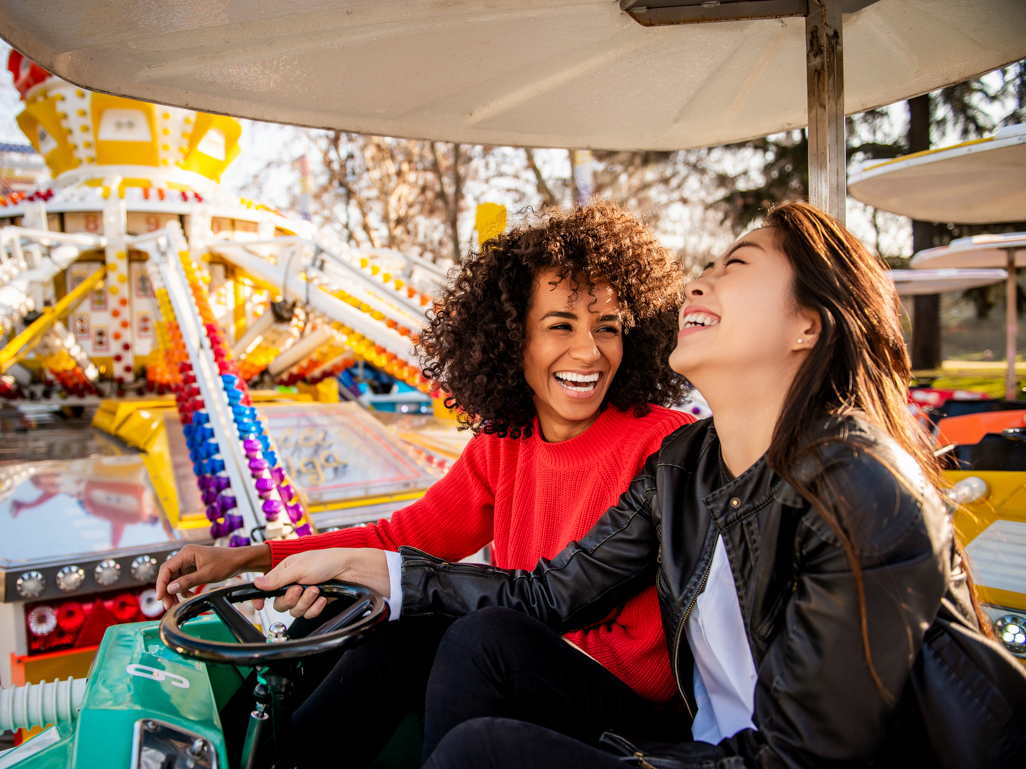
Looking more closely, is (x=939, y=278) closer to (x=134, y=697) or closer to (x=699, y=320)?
(x=699, y=320)

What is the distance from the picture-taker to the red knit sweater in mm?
1595

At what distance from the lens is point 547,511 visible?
1.84 metres

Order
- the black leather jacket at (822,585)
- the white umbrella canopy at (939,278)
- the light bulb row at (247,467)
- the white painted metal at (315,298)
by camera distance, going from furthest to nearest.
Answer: the white umbrella canopy at (939,278) < the white painted metal at (315,298) < the light bulb row at (247,467) < the black leather jacket at (822,585)

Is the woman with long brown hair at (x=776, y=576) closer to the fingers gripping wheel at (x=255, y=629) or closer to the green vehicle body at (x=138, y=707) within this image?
the fingers gripping wheel at (x=255, y=629)

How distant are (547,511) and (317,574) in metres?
0.59

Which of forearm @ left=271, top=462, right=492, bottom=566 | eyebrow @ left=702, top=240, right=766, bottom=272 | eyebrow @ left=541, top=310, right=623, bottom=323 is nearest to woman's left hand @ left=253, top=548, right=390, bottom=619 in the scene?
forearm @ left=271, top=462, right=492, bottom=566

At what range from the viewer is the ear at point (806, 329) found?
1.25 m

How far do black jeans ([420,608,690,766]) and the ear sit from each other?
0.73 metres

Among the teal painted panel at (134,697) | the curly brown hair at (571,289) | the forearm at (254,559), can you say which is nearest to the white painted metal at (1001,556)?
the curly brown hair at (571,289)

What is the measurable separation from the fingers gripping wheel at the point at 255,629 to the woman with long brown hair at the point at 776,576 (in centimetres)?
9

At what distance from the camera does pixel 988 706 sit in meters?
0.97

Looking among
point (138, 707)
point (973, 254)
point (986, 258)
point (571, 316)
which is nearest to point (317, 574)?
point (138, 707)

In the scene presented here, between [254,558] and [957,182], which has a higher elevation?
[957,182]

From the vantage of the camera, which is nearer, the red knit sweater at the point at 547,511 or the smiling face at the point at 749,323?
the smiling face at the point at 749,323
